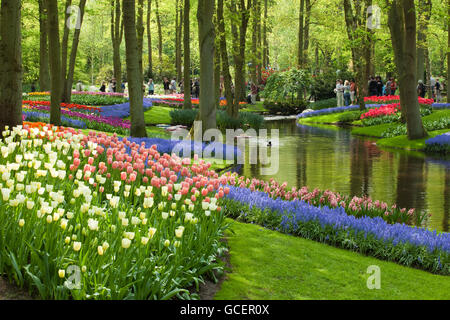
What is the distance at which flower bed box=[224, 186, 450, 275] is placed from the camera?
22.6 feet

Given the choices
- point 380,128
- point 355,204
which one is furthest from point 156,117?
point 355,204

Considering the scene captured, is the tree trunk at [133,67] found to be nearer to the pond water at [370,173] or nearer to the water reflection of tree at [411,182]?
the pond water at [370,173]

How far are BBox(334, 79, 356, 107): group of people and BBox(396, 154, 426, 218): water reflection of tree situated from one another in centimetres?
2124

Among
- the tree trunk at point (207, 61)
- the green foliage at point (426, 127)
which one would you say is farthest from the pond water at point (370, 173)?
the tree trunk at point (207, 61)

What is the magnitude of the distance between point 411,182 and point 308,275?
882 cm

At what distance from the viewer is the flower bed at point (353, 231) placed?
22.6ft

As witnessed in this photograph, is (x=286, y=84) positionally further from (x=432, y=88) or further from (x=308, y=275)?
(x=308, y=275)

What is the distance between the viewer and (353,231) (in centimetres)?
743

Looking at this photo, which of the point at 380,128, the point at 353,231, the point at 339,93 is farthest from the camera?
the point at 339,93

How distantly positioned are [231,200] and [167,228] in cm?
296

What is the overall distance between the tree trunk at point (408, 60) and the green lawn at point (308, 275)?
50.1 ft

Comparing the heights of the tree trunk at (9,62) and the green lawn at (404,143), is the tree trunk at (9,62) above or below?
above
